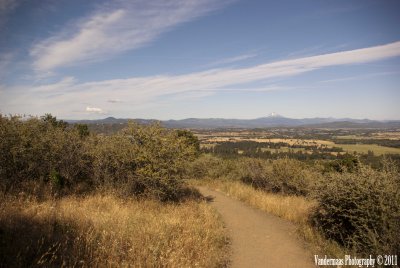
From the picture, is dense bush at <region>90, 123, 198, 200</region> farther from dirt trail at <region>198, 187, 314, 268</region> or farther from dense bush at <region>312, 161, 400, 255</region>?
dense bush at <region>312, 161, 400, 255</region>

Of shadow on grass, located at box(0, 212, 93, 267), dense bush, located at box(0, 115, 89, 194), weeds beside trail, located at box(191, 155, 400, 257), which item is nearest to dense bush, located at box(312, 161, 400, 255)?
weeds beside trail, located at box(191, 155, 400, 257)

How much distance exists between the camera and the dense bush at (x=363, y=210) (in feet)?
20.4

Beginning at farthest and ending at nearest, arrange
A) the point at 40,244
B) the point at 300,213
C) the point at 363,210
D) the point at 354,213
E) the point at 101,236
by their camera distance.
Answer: the point at 300,213, the point at 354,213, the point at 363,210, the point at 101,236, the point at 40,244

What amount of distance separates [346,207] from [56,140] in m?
9.64

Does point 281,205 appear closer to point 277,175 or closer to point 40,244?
point 277,175

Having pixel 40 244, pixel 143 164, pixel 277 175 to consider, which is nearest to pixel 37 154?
pixel 143 164

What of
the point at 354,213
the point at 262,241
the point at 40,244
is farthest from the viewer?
the point at 262,241

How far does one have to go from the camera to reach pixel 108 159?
10.8 meters

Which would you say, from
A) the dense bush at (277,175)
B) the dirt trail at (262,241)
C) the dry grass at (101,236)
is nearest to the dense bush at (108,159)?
the dry grass at (101,236)

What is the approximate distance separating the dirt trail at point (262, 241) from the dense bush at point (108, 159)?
282cm

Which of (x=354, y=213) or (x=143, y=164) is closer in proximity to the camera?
(x=354, y=213)

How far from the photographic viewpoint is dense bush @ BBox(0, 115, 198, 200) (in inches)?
378

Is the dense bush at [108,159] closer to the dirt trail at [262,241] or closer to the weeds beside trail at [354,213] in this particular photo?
the dirt trail at [262,241]

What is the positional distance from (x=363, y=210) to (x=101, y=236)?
6.18 meters
